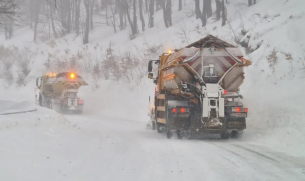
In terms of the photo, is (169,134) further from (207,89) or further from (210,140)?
(207,89)

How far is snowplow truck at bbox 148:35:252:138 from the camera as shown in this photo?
1162cm

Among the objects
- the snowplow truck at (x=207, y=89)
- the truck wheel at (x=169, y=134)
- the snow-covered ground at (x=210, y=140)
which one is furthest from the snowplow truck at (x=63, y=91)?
the snowplow truck at (x=207, y=89)

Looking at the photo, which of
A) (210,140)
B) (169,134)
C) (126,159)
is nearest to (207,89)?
(210,140)

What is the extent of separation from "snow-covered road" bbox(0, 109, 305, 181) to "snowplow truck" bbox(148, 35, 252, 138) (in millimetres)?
788

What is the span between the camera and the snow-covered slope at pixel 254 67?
39.2 ft

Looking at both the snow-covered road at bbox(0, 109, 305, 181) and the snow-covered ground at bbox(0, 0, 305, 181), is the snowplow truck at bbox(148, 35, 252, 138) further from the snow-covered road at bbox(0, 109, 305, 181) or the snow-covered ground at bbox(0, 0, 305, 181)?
the snow-covered road at bbox(0, 109, 305, 181)

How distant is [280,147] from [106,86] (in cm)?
2186

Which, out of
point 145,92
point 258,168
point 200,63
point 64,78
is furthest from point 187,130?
point 64,78

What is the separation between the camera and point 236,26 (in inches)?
939

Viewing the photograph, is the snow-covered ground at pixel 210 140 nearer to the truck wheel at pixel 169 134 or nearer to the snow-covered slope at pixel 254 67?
the snow-covered slope at pixel 254 67

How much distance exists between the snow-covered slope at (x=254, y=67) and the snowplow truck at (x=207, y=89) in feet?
3.74

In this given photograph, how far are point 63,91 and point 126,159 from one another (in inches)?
709

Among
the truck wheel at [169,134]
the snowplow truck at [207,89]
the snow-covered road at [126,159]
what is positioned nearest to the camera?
the snow-covered road at [126,159]

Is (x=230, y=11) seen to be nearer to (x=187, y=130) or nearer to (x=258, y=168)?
(x=187, y=130)
